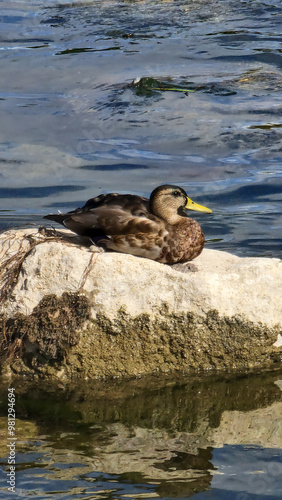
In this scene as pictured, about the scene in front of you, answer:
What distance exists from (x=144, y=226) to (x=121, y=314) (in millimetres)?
840

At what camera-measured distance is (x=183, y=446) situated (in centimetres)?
550

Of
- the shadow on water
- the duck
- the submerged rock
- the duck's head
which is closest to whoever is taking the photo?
the shadow on water

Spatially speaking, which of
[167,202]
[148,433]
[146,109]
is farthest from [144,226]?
[146,109]

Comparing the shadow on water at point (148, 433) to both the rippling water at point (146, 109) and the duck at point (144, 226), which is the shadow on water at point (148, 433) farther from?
the rippling water at point (146, 109)

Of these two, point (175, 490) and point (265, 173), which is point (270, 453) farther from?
point (265, 173)

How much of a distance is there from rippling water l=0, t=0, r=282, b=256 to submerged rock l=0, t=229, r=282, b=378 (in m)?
2.74

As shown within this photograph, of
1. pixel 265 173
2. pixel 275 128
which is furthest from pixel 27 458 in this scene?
pixel 275 128

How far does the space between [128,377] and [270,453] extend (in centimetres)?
150

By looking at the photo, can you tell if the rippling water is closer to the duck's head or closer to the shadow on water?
the duck's head

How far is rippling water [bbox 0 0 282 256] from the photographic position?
34.9 feet

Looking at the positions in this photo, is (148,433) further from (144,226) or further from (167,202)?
(167,202)

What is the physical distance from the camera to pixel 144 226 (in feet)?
21.9

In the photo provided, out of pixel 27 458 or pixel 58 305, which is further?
pixel 58 305

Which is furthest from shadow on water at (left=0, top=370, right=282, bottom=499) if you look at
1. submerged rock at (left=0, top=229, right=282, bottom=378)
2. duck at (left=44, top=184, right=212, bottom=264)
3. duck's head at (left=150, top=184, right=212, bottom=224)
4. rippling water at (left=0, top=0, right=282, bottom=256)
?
rippling water at (left=0, top=0, right=282, bottom=256)
